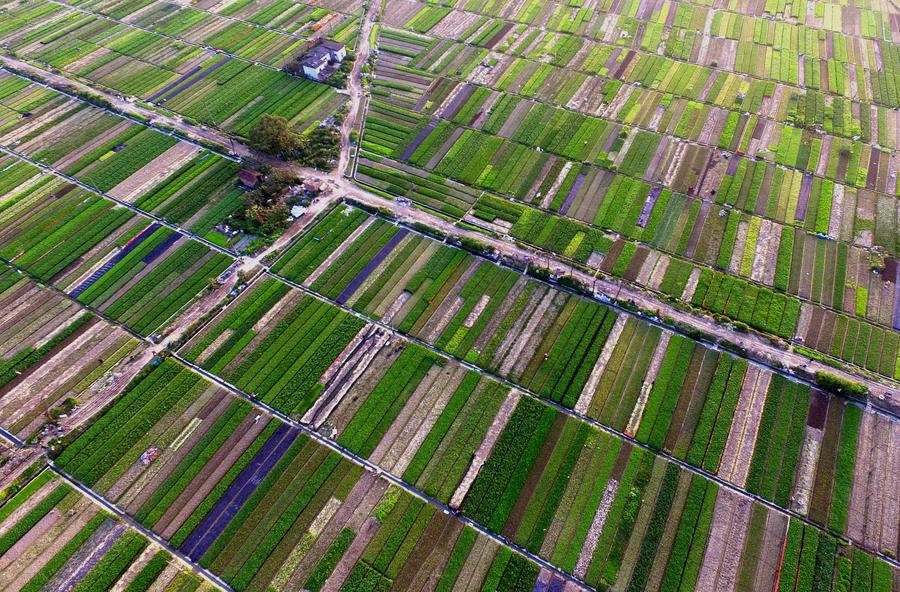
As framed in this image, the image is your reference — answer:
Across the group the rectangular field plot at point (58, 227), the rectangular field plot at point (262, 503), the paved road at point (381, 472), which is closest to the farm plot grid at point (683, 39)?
the rectangular field plot at point (58, 227)

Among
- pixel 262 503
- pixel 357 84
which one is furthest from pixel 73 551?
pixel 357 84

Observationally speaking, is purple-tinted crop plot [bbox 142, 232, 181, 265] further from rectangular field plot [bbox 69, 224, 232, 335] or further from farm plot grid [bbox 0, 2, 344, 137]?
farm plot grid [bbox 0, 2, 344, 137]

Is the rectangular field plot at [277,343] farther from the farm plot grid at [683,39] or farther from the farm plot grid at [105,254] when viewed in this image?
the farm plot grid at [683,39]

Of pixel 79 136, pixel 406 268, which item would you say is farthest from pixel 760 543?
pixel 79 136

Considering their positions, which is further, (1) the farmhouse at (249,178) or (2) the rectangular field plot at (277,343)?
(1) the farmhouse at (249,178)

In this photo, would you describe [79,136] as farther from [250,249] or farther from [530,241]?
[530,241]

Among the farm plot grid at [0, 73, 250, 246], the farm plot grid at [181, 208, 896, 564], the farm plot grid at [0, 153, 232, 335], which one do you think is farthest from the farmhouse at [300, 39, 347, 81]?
the farm plot grid at [181, 208, 896, 564]

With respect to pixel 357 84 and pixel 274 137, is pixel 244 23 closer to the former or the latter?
pixel 357 84
